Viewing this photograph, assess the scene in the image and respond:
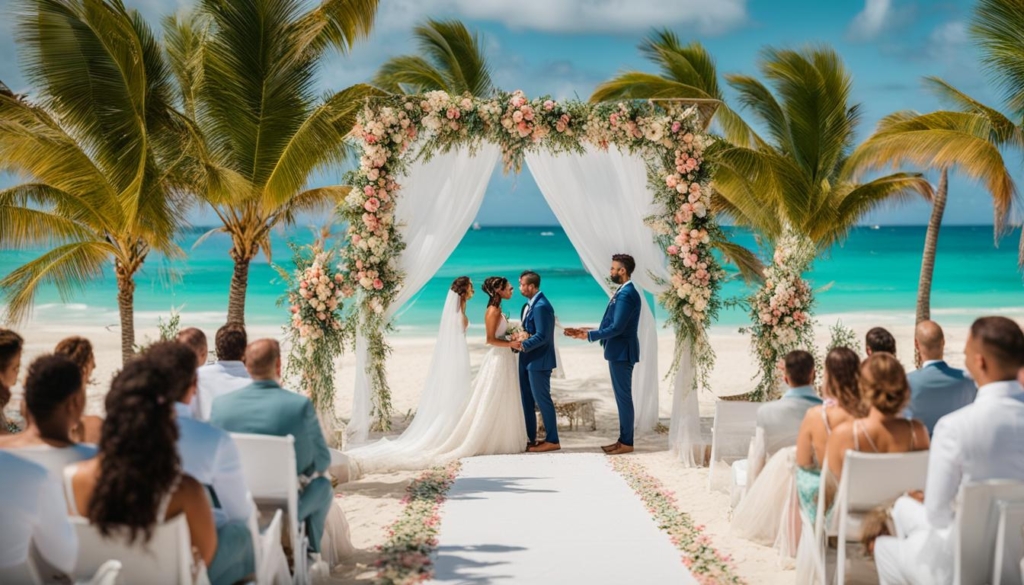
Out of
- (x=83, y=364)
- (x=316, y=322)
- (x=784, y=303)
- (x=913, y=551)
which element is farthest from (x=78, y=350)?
(x=784, y=303)

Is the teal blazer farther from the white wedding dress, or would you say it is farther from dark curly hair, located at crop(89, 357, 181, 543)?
the white wedding dress

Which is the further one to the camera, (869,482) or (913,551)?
(869,482)

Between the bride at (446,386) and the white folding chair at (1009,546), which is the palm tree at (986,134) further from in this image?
the white folding chair at (1009,546)

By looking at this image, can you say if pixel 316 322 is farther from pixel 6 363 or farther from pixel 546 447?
pixel 6 363

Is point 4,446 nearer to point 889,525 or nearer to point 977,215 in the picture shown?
point 889,525

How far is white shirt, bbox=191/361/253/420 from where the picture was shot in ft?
17.6

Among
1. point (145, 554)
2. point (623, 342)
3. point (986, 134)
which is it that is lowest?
point (145, 554)

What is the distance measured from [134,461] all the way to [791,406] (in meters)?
3.78

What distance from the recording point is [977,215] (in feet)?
188

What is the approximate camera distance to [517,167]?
8.61 meters

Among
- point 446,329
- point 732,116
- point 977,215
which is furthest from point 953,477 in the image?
point 977,215

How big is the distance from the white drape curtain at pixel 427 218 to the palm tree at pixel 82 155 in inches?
89.2

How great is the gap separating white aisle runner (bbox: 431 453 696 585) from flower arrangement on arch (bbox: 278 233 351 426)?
1.51 metres

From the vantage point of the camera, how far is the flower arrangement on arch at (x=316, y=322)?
26.5ft
